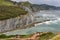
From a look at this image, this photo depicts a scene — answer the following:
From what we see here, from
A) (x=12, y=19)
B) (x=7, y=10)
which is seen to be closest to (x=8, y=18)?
(x=12, y=19)

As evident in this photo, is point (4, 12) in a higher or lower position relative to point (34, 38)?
higher

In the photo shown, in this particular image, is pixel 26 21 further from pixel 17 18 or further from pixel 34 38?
pixel 34 38

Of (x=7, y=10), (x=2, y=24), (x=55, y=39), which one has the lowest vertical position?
(x=55, y=39)

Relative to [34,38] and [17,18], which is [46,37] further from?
[17,18]

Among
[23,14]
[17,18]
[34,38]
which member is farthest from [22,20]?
[34,38]

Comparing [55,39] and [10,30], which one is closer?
[55,39]

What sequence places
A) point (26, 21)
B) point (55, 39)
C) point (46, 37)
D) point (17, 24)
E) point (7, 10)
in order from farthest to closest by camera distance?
point (7, 10)
point (26, 21)
point (17, 24)
point (46, 37)
point (55, 39)

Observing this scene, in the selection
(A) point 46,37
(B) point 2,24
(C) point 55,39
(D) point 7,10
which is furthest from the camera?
(D) point 7,10
